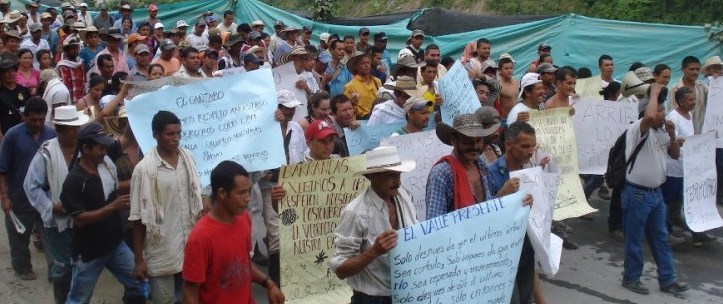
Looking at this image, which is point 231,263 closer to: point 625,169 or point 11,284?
point 11,284

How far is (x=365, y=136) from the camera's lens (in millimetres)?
7227

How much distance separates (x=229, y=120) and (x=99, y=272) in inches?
62.7

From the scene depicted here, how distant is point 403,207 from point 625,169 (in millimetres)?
3661

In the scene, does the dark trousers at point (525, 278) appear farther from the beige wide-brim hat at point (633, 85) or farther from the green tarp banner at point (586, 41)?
the green tarp banner at point (586, 41)

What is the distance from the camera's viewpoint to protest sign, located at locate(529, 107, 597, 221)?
784cm

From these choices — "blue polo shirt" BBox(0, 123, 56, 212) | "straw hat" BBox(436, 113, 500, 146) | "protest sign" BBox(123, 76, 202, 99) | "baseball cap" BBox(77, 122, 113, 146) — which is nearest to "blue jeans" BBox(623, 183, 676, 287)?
"straw hat" BBox(436, 113, 500, 146)

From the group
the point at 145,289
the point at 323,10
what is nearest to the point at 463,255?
the point at 145,289

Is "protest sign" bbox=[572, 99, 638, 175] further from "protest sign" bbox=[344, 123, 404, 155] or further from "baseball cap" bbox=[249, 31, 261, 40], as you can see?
"baseball cap" bbox=[249, 31, 261, 40]

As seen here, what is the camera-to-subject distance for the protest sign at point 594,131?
8.90m

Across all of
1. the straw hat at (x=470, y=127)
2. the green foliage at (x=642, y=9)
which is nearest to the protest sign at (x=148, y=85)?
the straw hat at (x=470, y=127)

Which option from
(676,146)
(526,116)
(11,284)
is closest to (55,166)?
(11,284)

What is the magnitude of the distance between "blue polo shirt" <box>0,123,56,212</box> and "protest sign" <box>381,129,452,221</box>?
9.95ft

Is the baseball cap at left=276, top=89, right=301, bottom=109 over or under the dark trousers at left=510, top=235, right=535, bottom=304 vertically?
over

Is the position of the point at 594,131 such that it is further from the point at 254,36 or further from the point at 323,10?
the point at 323,10
